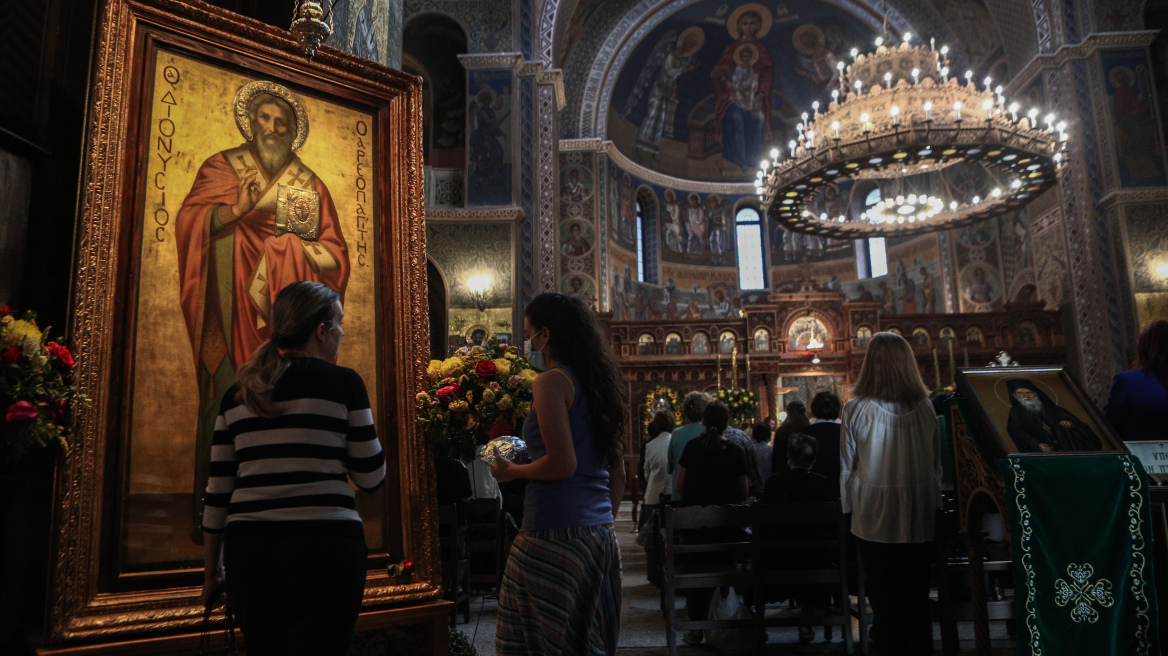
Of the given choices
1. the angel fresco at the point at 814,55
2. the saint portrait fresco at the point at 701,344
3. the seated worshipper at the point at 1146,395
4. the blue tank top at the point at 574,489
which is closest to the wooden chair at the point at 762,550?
the seated worshipper at the point at 1146,395

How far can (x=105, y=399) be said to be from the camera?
2.81 m

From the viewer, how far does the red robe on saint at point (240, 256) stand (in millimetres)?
3143

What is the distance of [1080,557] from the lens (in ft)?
10.4

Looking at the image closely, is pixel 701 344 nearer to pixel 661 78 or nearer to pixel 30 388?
pixel 661 78

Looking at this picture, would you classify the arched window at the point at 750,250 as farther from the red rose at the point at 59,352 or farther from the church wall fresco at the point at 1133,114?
the red rose at the point at 59,352

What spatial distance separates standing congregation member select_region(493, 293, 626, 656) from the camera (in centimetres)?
237

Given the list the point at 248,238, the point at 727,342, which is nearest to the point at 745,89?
the point at 727,342

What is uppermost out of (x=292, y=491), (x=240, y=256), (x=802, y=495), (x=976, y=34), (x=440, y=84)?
(x=976, y=34)

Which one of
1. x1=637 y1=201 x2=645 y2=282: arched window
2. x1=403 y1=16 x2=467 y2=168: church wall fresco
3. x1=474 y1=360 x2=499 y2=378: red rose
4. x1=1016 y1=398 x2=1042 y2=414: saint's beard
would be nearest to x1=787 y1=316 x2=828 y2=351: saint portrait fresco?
x1=637 y1=201 x2=645 y2=282: arched window

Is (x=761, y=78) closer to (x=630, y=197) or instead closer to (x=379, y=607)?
(x=630, y=197)

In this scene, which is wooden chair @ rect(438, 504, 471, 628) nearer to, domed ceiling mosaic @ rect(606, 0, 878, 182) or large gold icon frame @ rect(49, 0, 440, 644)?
large gold icon frame @ rect(49, 0, 440, 644)

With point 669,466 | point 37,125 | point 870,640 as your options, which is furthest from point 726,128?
point 37,125

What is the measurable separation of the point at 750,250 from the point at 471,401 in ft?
69.8

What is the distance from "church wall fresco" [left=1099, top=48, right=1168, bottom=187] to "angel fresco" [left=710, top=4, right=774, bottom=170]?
9715mm
